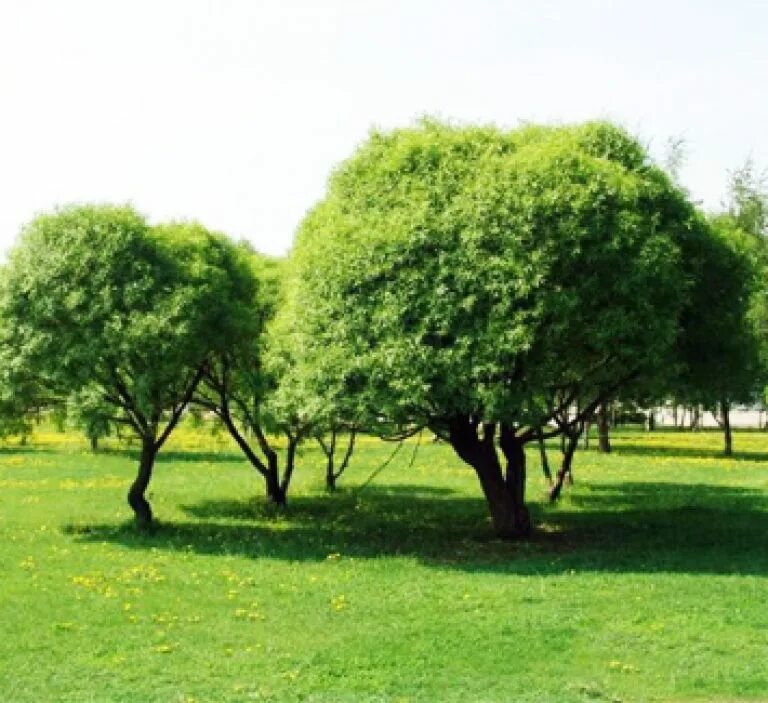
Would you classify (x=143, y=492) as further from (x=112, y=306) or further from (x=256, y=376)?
(x=112, y=306)

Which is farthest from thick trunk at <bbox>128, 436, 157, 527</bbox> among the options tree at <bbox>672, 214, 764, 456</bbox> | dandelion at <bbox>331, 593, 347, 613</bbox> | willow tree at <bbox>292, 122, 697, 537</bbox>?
tree at <bbox>672, 214, 764, 456</bbox>

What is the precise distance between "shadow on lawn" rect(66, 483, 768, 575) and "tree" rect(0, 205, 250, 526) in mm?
3403

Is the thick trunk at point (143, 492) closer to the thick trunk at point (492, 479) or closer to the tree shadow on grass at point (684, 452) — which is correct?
the thick trunk at point (492, 479)

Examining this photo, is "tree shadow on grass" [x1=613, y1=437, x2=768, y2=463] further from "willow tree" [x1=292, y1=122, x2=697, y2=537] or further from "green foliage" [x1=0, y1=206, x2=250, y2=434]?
"green foliage" [x1=0, y1=206, x2=250, y2=434]

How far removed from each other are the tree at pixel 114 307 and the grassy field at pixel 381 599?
382 centimetres

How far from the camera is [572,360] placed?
79.2 feet

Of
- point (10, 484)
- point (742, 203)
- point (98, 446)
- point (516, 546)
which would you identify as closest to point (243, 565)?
point (516, 546)

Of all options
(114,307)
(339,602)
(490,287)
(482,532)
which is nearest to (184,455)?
(114,307)

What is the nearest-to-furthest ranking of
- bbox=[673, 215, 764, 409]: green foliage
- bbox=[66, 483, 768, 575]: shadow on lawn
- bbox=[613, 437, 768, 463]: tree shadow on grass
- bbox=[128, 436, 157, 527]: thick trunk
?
1. bbox=[66, 483, 768, 575]: shadow on lawn
2. bbox=[673, 215, 764, 409]: green foliage
3. bbox=[128, 436, 157, 527]: thick trunk
4. bbox=[613, 437, 768, 463]: tree shadow on grass

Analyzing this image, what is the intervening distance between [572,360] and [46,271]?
12873 mm

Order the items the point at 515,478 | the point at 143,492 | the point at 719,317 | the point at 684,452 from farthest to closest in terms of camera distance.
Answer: the point at 684,452, the point at 143,492, the point at 515,478, the point at 719,317

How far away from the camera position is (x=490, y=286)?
21.9 meters

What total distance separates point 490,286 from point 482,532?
7.76 metres

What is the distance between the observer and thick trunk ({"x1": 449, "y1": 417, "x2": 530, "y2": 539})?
25406 mm
